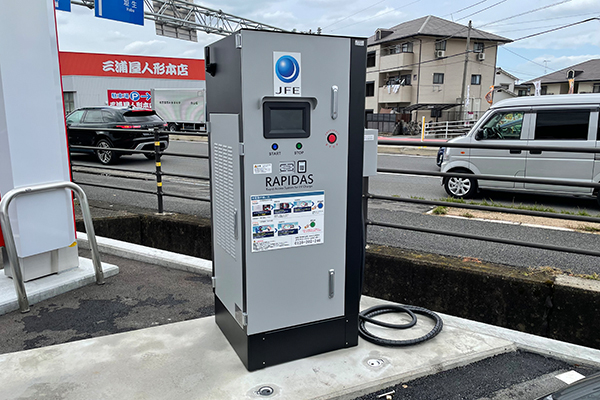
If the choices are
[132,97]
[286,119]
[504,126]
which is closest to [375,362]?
[286,119]

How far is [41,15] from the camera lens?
3449mm

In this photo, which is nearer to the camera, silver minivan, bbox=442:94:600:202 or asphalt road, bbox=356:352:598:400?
asphalt road, bbox=356:352:598:400

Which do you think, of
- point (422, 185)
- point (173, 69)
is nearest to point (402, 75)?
point (173, 69)

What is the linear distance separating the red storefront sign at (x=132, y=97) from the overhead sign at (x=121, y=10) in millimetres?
16083

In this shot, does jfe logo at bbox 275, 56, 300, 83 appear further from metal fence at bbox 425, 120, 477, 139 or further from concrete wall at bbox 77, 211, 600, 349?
metal fence at bbox 425, 120, 477, 139

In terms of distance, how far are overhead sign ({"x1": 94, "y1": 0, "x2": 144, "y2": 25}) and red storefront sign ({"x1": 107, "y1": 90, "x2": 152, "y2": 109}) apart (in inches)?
633

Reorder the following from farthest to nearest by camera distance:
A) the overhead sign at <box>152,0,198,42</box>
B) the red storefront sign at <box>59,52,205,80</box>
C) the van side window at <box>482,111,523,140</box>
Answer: the red storefront sign at <box>59,52,205,80</box> → the overhead sign at <box>152,0,198,42</box> → the van side window at <box>482,111,523,140</box>

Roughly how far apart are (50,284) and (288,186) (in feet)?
8.07

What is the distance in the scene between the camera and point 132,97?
98.4 feet

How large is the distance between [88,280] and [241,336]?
1962mm

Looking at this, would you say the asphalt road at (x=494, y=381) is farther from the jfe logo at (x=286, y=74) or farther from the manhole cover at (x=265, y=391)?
the jfe logo at (x=286, y=74)

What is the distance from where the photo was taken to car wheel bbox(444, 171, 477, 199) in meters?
8.53

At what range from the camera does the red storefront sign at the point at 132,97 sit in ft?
98.0

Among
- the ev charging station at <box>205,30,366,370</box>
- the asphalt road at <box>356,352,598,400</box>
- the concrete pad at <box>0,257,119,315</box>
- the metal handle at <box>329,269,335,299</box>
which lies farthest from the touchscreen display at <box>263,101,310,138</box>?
the concrete pad at <box>0,257,119,315</box>
